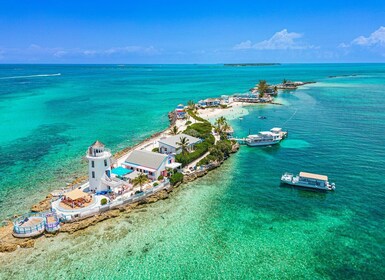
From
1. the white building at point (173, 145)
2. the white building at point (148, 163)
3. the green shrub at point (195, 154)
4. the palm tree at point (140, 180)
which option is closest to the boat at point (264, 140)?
the green shrub at point (195, 154)

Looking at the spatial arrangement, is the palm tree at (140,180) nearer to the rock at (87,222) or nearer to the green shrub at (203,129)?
the rock at (87,222)

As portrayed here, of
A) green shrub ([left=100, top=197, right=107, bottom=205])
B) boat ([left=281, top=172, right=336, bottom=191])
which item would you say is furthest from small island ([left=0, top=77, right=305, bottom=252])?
boat ([left=281, top=172, right=336, bottom=191])

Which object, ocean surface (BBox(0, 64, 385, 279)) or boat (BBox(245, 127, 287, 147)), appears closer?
ocean surface (BBox(0, 64, 385, 279))

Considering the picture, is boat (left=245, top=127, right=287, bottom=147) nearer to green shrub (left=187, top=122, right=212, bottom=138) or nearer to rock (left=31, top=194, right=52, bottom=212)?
green shrub (left=187, top=122, right=212, bottom=138)

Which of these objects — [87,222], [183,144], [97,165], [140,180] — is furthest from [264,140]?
[87,222]

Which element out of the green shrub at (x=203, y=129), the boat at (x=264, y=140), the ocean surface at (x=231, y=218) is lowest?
the ocean surface at (x=231, y=218)

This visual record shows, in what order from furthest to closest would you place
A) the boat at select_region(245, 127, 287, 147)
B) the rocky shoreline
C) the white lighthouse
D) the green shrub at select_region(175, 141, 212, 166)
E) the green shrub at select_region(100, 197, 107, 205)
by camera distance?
the boat at select_region(245, 127, 287, 147)
the green shrub at select_region(175, 141, 212, 166)
the white lighthouse
the green shrub at select_region(100, 197, 107, 205)
the rocky shoreline

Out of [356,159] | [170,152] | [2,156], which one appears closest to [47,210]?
[170,152]
